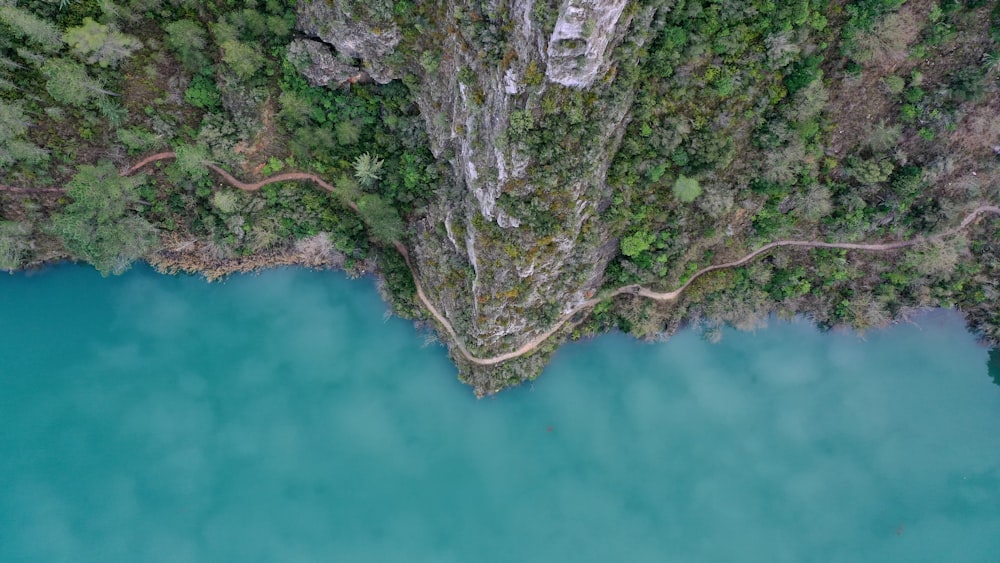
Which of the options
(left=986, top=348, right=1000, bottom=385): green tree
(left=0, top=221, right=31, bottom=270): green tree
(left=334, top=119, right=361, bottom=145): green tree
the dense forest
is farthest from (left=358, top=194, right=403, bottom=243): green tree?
(left=986, top=348, right=1000, bottom=385): green tree

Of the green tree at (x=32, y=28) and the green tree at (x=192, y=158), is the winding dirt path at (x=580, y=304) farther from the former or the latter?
the green tree at (x=32, y=28)

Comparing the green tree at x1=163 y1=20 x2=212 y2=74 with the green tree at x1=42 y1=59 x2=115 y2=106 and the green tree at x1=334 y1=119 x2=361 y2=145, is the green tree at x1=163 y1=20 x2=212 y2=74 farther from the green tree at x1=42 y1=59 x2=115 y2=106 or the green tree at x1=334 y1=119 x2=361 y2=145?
the green tree at x1=334 y1=119 x2=361 y2=145

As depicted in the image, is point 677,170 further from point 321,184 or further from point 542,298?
point 321,184

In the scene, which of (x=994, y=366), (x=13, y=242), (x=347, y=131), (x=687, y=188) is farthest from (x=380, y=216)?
(x=994, y=366)

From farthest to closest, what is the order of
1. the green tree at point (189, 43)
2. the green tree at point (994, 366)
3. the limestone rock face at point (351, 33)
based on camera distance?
the green tree at point (994, 366), the green tree at point (189, 43), the limestone rock face at point (351, 33)

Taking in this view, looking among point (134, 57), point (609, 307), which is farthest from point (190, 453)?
point (609, 307)

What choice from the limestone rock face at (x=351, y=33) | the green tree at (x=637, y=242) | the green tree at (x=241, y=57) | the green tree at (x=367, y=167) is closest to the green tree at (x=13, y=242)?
the green tree at (x=241, y=57)

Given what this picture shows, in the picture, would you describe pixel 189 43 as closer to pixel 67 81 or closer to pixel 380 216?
pixel 67 81
